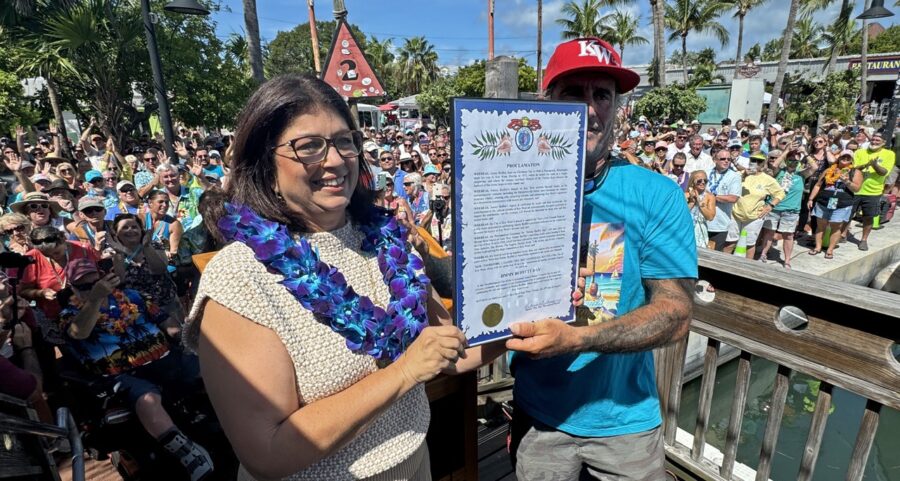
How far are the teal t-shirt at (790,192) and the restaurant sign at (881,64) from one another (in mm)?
32743

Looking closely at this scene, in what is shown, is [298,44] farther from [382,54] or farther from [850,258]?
[850,258]

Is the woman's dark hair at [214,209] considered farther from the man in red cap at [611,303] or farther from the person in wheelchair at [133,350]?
the person in wheelchair at [133,350]

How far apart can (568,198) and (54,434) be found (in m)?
1.61

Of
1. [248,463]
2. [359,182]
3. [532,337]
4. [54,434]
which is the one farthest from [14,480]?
[532,337]

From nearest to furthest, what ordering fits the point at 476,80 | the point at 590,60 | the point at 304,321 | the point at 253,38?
the point at 304,321 → the point at 590,60 → the point at 253,38 → the point at 476,80

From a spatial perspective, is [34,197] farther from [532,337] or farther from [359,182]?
[532,337]

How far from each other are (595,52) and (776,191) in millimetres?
6336

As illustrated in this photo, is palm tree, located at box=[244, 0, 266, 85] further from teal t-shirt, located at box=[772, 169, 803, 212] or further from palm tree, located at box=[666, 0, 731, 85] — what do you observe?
palm tree, located at box=[666, 0, 731, 85]

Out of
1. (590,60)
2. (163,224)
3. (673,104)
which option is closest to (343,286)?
(590,60)

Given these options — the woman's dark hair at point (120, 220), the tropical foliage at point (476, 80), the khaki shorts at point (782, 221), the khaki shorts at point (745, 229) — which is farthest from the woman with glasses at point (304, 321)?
the tropical foliage at point (476, 80)

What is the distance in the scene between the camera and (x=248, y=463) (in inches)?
42.3

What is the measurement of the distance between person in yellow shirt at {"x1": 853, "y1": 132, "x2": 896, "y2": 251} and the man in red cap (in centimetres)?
829

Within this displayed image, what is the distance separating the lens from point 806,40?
4222 centimetres

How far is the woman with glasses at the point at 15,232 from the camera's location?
146 inches
